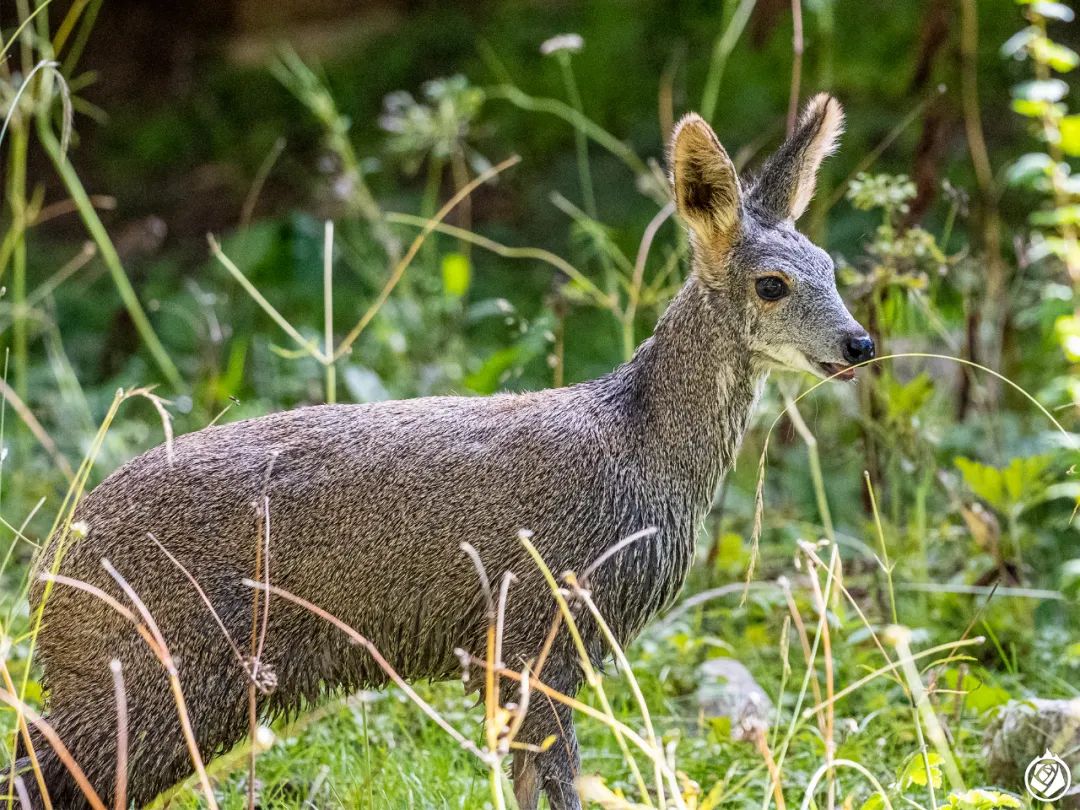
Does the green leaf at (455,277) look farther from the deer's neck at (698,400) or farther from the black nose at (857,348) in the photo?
the black nose at (857,348)

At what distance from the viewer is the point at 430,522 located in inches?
153

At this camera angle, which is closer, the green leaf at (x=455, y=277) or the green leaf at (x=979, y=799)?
the green leaf at (x=979, y=799)

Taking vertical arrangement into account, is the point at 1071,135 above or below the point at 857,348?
above

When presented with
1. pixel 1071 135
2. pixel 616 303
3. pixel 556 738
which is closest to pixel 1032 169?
pixel 1071 135

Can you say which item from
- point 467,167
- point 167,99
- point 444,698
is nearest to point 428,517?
point 444,698

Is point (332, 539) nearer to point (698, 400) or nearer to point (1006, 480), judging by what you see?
point (698, 400)

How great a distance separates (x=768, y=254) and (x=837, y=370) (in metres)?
0.38

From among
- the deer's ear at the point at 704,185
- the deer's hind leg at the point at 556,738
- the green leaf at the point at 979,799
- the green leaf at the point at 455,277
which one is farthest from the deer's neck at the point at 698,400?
the green leaf at the point at 455,277

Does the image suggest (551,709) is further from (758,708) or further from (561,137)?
(561,137)

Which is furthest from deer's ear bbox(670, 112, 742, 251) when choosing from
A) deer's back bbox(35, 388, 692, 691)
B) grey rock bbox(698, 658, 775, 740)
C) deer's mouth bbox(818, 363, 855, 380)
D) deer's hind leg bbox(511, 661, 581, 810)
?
grey rock bbox(698, 658, 775, 740)

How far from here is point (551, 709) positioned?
3.80 m

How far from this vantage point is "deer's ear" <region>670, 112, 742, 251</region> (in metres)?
3.90

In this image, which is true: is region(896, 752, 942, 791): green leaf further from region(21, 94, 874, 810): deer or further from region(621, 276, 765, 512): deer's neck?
region(621, 276, 765, 512): deer's neck

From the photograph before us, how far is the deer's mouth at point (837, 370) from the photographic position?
3.85 m
